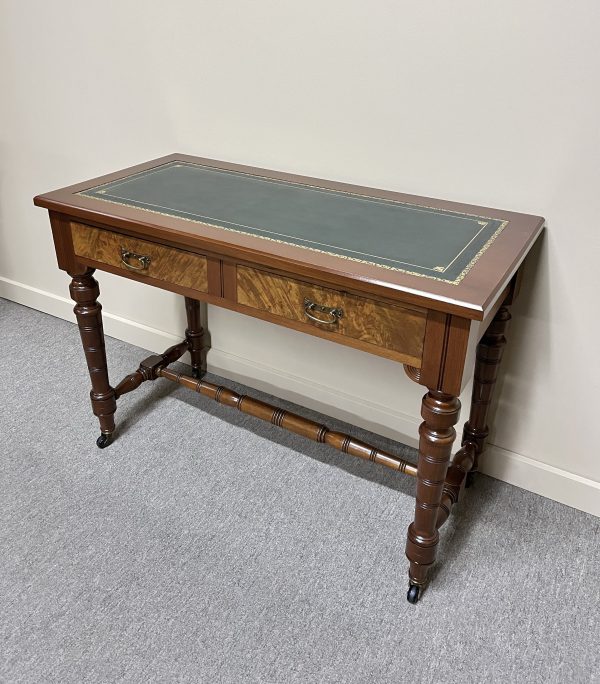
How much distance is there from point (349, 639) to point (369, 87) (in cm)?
141

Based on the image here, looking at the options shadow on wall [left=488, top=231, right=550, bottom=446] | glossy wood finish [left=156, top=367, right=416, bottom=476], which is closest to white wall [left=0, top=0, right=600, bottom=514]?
shadow on wall [left=488, top=231, right=550, bottom=446]

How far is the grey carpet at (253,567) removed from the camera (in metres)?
1.46

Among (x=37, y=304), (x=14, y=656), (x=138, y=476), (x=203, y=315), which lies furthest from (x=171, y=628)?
(x=37, y=304)

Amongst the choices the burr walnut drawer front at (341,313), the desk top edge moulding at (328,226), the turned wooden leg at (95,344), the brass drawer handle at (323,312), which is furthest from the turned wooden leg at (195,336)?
the brass drawer handle at (323,312)

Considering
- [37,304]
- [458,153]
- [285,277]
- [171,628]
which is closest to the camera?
[285,277]

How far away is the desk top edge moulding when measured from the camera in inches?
50.0

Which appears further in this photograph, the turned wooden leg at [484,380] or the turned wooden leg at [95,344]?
the turned wooden leg at [95,344]

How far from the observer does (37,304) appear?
2.95 meters

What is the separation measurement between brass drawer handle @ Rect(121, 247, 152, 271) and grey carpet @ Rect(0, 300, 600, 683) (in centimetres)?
69

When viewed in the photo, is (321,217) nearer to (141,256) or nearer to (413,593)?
(141,256)

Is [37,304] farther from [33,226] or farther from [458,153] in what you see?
[458,153]

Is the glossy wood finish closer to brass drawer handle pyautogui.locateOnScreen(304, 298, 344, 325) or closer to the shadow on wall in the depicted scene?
the shadow on wall

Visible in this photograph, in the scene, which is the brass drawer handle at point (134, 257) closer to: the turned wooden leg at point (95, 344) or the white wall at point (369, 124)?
the turned wooden leg at point (95, 344)

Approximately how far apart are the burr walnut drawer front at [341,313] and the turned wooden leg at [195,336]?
0.83 metres
